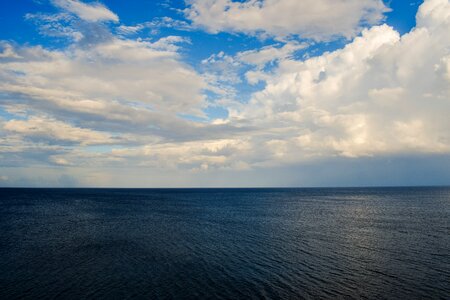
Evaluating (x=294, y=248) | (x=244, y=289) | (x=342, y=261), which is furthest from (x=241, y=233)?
(x=244, y=289)

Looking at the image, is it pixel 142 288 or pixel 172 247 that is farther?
pixel 172 247

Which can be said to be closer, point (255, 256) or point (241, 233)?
point (255, 256)

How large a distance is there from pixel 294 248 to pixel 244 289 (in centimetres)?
2225

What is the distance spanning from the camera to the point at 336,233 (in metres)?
69.2

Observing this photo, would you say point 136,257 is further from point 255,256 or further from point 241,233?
point 241,233

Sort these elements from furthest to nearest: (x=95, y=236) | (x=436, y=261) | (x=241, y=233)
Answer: (x=241, y=233) < (x=95, y=236) < (x=436, y=261)

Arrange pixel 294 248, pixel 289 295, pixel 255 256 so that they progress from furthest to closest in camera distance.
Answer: pixel 294 248, pixel 255 256, pixel 289 295

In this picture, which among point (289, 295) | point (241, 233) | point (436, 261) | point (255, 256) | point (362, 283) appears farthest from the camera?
point (241, 233)

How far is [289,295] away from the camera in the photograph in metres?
32.6

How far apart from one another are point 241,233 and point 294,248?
17.6m

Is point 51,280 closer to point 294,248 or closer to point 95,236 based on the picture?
point 95,236

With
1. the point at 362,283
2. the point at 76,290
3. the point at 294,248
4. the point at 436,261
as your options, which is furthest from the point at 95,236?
the point at 436,261

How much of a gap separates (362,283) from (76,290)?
32.4 m

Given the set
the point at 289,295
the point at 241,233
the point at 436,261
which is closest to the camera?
the point at 289,295
